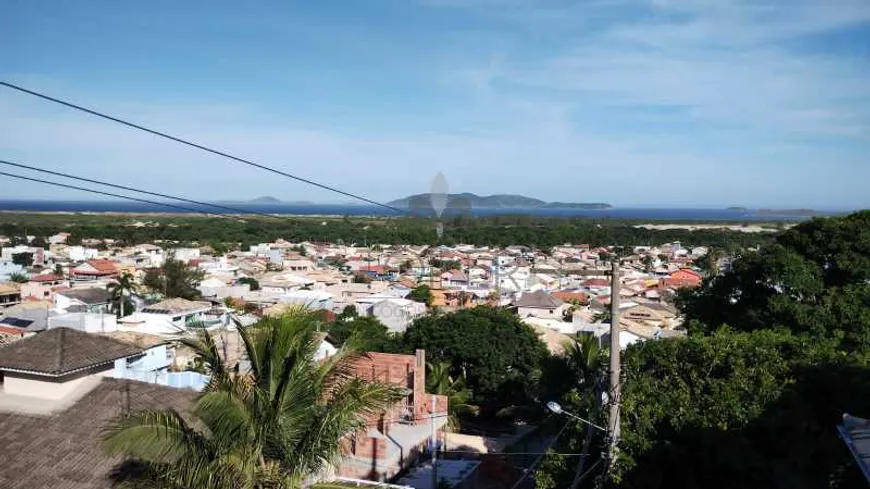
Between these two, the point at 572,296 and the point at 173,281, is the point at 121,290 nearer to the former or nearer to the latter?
the point at 173,281

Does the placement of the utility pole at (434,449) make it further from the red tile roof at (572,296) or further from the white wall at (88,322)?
the red tile roof at (572,296)

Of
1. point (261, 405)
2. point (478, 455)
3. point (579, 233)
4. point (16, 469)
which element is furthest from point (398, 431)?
point (579, 233)

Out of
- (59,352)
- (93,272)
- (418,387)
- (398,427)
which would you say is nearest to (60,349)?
(59,352)

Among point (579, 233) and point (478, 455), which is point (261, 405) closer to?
point (478, 455)

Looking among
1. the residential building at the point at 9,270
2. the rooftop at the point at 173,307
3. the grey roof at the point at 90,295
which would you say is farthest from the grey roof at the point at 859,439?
the residential building at the point at 9,270

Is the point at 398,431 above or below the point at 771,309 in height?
below

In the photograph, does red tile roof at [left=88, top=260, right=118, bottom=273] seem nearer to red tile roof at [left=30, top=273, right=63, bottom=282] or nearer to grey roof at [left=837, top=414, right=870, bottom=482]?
red tile roof at [left=30, top=273, right=63, bottom=282]
